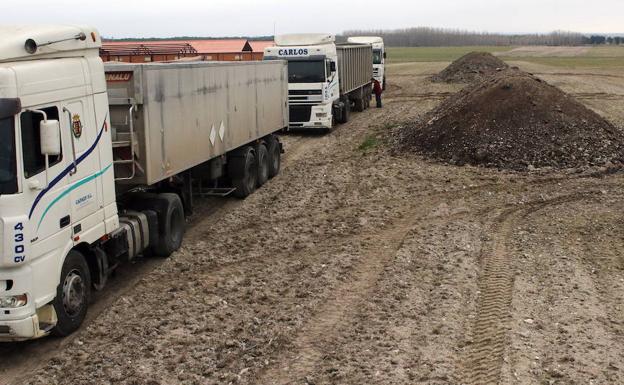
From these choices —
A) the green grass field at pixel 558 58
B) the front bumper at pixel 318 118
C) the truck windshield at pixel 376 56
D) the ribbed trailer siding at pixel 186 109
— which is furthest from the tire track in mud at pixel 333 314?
the green grass field at pixel 558 58

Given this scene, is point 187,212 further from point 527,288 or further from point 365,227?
point 527,288

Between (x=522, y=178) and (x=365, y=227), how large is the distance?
17.2 ft

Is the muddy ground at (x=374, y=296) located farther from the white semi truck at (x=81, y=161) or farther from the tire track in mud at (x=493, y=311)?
→ the white semi truck at (x=81, y=161)

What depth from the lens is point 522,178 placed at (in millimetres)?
15188

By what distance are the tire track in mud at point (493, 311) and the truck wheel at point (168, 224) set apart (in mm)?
4579

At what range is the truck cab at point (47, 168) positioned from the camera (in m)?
6.32

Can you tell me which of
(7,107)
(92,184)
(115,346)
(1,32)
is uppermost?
(1,32)

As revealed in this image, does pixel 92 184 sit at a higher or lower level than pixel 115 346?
higher

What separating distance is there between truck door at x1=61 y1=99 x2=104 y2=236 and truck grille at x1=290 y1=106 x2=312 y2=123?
15476 mm

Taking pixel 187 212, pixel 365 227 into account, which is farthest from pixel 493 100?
pixel 187 212

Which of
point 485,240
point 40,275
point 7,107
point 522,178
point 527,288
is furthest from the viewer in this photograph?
point 522,178

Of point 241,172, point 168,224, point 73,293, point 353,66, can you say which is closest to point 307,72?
point 353,66

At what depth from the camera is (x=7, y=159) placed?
6.30 meters

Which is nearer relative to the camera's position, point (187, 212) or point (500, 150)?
point (187, 212)
